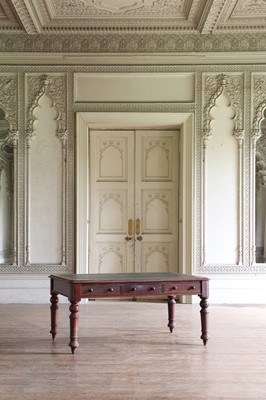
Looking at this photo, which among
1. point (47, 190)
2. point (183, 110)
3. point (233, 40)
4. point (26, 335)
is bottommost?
point (26, 335)

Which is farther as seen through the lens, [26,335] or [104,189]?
[104,189]

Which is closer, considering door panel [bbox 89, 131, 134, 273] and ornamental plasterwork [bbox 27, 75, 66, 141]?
ornamental plasterwork [bbox 27, 75, 66, 141]

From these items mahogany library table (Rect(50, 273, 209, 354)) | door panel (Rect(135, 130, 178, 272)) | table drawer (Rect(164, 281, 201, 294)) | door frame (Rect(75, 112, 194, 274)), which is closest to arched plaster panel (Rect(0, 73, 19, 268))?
door frame (Rect(75, 112, 194, 274))

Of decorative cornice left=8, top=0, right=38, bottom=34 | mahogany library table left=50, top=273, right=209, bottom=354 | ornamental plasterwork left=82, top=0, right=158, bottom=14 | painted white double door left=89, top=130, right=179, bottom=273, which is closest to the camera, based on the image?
mahogany library table left=50, top=273, right=209, bottom=354

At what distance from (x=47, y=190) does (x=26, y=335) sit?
2530mm

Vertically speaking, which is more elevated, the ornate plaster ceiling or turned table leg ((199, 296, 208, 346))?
the ornate plaster ceiling

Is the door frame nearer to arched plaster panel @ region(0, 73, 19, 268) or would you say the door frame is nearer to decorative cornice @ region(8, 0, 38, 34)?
arched plaster panel @ region(0, 73, 19, 268)

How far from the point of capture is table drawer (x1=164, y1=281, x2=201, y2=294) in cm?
447

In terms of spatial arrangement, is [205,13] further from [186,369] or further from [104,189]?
[186,369]

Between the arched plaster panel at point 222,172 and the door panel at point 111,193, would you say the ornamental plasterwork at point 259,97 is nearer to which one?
the arched plaster panel at point 222,172

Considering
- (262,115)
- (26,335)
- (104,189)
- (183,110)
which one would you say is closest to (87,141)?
(104,189)

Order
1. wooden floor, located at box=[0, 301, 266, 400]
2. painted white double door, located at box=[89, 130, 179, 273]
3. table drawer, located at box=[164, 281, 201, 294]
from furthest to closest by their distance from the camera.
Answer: painted white double door, located at box=[89, 130, 179, 273]
table drawer, located at box=[164, 281, 201, 294]
wooden floor, located at box=[0, 301, 266, 400]

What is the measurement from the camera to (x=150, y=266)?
714cm

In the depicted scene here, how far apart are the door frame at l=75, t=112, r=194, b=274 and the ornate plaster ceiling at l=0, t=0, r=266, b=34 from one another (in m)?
1.18
